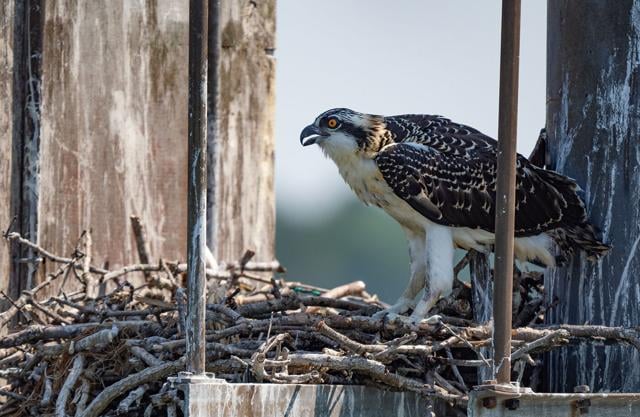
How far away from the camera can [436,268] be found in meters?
8.78

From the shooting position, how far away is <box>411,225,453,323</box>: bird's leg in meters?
8.74

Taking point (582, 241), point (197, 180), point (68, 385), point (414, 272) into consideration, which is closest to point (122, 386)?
point (68, 385)

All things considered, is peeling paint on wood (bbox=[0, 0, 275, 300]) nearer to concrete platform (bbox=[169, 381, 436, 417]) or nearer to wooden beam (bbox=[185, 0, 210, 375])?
concrete platform (bbox=[169, 381, 436, 417])

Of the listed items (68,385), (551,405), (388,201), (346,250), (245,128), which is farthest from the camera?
(346,250)

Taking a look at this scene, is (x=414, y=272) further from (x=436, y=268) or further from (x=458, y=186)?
(x=458, y=186)

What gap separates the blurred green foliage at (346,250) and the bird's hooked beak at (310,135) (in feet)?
126

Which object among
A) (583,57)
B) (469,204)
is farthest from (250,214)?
(583,57)

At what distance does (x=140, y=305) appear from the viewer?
9.34 meters

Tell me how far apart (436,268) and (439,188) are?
17.4 inches

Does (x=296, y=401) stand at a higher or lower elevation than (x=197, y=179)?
lower

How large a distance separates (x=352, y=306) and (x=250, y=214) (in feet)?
7.80

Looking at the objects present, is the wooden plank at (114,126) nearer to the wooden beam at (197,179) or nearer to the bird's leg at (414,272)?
the bird's leg at (414,272)

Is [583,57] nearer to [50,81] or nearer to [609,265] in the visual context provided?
[609,265]

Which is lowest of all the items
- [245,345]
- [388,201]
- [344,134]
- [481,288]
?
[245,345]
